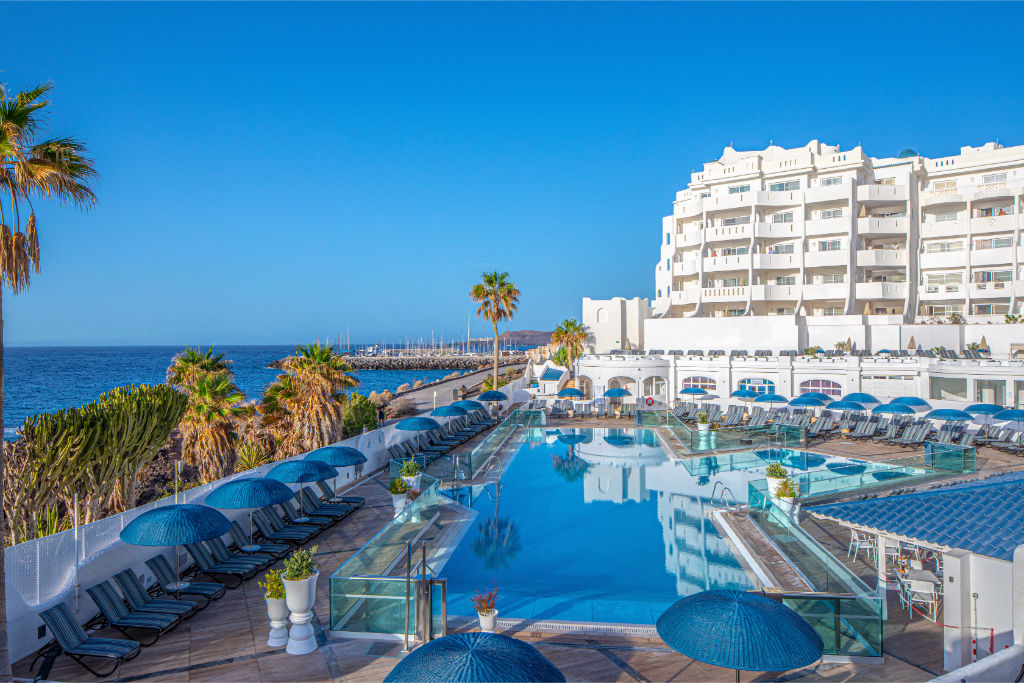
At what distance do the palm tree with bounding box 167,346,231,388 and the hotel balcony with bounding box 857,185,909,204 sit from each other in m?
41.7

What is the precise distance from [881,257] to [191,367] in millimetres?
42619

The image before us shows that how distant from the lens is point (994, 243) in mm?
42344

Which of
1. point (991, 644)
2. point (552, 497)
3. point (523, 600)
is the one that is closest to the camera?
point (991, 644)

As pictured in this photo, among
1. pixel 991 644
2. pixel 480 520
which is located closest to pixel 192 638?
pixel 480 520

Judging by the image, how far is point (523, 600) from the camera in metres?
11.8

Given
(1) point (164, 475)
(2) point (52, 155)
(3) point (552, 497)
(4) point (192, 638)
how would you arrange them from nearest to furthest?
(2) point (52, 155) < (4) point (192, 638) < (3) point (552, 497) < (1) point (164, 475)

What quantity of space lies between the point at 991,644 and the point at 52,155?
13216mm

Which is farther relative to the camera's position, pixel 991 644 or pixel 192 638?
pixel 192 638

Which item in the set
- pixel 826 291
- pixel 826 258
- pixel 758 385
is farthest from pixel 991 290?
pixel 758 385

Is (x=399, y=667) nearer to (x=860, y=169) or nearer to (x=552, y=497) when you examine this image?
(x=552, y=497)

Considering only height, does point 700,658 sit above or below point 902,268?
below

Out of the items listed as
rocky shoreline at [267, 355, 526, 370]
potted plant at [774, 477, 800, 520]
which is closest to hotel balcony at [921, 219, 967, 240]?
potted plant at [774, 477, 800, 520]

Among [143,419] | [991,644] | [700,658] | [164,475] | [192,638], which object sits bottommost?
[164,475]

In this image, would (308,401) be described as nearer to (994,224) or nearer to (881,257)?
(881,257)
